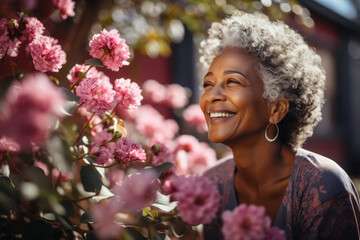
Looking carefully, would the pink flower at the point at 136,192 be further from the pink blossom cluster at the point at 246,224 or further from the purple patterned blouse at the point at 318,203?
the purple patterned blouse at the point at 318,203

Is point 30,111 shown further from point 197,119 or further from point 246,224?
point 197,119

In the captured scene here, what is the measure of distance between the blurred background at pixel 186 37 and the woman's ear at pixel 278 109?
53cm

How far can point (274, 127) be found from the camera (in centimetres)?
157

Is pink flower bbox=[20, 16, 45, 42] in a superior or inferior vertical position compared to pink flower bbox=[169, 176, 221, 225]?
superior

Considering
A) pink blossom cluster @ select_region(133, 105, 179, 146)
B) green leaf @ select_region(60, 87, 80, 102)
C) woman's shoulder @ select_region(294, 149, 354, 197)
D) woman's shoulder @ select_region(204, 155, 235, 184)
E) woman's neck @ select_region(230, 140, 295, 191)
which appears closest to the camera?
green leaf @ select_region(60, 87, 80, 102)

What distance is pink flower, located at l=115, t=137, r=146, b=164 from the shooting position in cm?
113

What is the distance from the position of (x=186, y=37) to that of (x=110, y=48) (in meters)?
3.75

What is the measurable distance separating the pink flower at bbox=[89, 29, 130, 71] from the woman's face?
1.51 feet

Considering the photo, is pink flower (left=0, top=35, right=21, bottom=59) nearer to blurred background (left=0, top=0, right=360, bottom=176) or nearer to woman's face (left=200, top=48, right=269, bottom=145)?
blurred background (left=0, top=0, right=360, bottom=176)

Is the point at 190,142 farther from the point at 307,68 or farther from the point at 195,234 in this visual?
the point at 307,68

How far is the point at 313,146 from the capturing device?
7141mm

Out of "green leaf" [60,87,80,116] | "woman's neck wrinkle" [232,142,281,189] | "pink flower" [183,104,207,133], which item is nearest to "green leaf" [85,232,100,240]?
"green leaf" [60,87,80,116]

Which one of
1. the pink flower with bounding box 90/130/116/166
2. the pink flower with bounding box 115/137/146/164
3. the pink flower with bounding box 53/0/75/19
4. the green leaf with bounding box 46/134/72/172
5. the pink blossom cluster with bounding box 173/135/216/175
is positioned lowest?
the pink blossom cluster with bounding box 173/135/216/175

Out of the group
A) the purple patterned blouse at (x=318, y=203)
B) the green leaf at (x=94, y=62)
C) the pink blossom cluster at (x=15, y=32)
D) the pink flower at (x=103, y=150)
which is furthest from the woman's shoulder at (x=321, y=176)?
the pink blossom cluster at (x=15, y=32)
